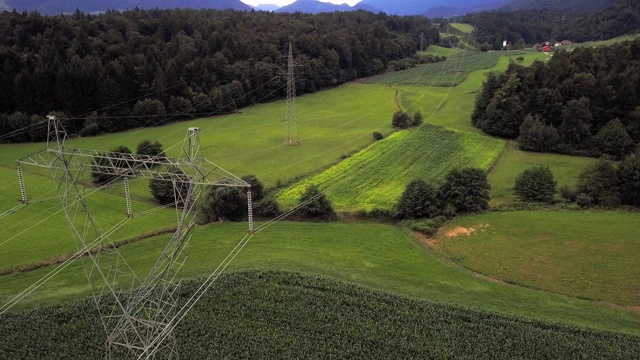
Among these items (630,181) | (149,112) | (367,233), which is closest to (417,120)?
(630,181)

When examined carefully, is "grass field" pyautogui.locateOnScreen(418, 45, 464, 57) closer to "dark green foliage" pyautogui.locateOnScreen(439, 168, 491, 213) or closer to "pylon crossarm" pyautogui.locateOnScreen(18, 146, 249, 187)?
"dark green foliage" pyautogui.locateOnScreen(439, 168, 491, 213)

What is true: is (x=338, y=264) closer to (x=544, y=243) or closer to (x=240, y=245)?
(x=240, y=245)

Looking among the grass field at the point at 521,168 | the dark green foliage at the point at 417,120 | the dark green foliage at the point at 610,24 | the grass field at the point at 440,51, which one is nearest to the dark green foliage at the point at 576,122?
the grass field at the point at 521,168

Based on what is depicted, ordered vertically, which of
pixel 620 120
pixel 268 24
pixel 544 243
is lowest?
pixel 544 243

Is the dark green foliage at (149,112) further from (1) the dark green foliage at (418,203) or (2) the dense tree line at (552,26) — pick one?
(2) the dense tree line at (552,26)

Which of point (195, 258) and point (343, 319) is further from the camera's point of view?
point (195, 258)

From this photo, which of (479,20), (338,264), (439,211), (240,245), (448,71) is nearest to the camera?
(338,264)

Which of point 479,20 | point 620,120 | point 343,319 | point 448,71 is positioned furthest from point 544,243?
point 479,20

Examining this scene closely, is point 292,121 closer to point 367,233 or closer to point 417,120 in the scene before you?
point 417,120
